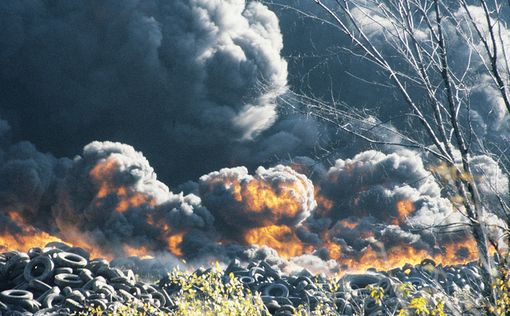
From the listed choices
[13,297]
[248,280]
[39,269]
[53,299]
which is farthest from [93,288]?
[248,280]

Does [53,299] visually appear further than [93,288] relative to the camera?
No

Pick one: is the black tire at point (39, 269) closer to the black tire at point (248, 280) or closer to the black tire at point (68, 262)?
the black tire at point (68, 262)

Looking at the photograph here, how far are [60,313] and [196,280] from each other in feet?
31.5

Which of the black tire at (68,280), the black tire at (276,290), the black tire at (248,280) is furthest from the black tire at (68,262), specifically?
the black tire at (276,290)

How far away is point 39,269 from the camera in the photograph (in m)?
19.2

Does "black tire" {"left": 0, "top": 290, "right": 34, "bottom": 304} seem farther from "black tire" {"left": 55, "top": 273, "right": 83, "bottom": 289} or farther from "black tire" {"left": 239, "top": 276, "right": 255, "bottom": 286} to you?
"black tire" {"left": 239, "top": 276, "right": 255, "bottom": 286}

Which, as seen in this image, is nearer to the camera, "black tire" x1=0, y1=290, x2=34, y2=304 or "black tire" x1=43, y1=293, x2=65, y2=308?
"black tire" x1=0, y1=290, x2=34, y2=304

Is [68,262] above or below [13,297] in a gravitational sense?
above

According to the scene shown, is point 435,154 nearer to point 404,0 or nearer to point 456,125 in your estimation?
point 456,125

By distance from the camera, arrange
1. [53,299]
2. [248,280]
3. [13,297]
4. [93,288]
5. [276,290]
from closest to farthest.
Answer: [13,297]
[53,299]
[93,288]
[276,290]
[248,280]

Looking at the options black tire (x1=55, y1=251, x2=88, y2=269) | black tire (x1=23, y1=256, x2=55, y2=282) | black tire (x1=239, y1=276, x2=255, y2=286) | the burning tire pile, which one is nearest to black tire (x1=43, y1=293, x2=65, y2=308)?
the burning tire pile

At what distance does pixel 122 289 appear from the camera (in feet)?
58.3

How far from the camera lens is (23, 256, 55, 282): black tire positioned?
59.8 ft

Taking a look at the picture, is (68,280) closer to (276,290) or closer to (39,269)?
(39,269)
